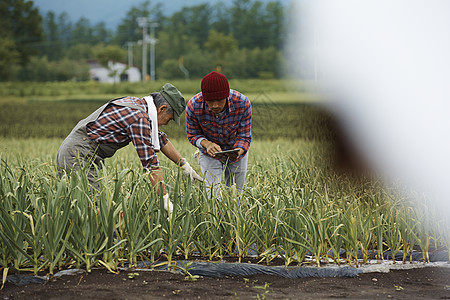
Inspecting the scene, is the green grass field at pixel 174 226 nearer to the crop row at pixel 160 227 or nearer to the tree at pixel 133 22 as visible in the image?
the crop row at pixel 160 227

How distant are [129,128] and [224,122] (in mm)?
844

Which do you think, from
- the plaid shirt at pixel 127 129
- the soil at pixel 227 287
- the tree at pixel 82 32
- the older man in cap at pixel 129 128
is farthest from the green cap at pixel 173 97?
the tree at pixel 82 32

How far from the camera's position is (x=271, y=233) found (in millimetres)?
3381

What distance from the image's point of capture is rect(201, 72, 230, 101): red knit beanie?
3.71m

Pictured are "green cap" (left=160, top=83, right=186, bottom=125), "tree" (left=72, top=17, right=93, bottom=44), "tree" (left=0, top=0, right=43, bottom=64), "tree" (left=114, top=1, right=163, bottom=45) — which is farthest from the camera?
"tree" (left=114, top=1, right=163, bottom=45)

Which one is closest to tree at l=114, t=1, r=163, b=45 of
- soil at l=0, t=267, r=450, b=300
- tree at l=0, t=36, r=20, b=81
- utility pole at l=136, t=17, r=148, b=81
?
utility pole at l=136, t=17, r=148, b=81

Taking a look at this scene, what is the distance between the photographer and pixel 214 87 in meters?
3.73

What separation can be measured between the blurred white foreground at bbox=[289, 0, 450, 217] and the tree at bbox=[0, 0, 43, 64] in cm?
3760

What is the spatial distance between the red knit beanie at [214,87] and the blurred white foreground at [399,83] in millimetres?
924

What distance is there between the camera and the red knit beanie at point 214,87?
3.71 m

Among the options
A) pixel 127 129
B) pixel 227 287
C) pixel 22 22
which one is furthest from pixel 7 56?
Result: pixel 227 287

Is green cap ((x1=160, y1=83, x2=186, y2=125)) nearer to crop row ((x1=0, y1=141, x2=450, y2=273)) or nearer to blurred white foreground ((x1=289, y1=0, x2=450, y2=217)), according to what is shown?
crop row ((x1=0, y1=141, x2=450, y2=273))

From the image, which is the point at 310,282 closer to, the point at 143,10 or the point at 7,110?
the point at 7,110

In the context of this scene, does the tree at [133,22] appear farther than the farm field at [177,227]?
Yes
